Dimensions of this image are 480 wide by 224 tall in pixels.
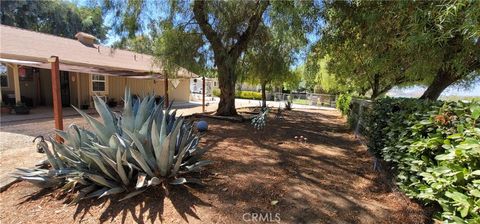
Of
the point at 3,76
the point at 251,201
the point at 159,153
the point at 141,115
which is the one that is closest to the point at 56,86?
the point at 141,115

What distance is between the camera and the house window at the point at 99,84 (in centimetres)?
1436

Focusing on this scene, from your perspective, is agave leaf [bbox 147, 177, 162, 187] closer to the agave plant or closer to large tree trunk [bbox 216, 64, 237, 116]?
the agave plant

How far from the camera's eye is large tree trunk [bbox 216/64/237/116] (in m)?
9.75

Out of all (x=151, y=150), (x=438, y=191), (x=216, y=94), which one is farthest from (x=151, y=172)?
(x=216, y=94)

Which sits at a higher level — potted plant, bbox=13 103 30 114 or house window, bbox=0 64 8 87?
house window, bbox=0 64 8 87

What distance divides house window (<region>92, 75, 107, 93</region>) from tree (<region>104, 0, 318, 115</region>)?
7113 mm

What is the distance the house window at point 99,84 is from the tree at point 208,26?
7.11m

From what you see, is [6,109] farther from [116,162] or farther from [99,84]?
[116,162]

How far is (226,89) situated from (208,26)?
238 cm

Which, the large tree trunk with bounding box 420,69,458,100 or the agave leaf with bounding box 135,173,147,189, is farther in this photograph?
the large tree trunk with bounding box 420,69,458,100

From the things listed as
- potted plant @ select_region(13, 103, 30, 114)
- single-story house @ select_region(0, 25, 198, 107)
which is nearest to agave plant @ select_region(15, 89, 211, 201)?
single-story house @ select_region(0, 25, 198, 107)

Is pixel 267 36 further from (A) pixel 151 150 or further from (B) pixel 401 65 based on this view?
(A) pixel 151 150

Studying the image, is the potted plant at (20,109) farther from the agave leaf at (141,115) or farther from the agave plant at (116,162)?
the agave leaf at (141,115)

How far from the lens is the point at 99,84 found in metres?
14.7
